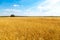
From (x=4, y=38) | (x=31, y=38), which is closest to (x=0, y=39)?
(x=4, y=38)

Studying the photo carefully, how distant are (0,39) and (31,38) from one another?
7.47 ft

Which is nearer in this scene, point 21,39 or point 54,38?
point 21,39

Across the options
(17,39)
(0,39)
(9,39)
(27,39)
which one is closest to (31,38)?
(27,39)

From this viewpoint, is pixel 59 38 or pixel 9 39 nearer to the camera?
pixel 9 39

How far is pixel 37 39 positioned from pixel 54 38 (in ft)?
4.75

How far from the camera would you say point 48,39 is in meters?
9.38

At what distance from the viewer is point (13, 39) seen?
29.6 ft

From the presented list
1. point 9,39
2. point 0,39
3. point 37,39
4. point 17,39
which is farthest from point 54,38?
point 0,39

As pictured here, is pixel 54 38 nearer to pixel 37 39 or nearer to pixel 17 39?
pixel 37 39

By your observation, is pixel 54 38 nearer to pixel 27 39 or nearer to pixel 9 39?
pixel 27 39

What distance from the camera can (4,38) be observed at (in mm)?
9234

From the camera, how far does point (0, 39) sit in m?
9.15

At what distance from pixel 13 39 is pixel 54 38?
123 inches

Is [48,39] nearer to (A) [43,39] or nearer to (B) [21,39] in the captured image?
(A) [43,39]
